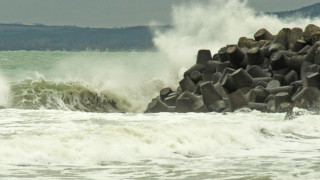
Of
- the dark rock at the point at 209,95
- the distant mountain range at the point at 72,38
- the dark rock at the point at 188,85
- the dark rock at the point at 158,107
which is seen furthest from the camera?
the distant mountain range at the point at 72,38

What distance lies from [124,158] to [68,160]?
2.69ft

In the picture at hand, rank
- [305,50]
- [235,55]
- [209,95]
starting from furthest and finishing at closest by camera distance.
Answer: [235,55] < [305,50] < [209,95]

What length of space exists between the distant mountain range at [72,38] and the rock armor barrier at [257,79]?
10857cm

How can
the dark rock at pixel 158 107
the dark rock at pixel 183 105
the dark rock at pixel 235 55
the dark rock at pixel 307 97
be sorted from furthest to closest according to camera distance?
the dark rock at pixel 235 55 < the dark rock at pixel 158 107 < the dark rock at pixel 183 105 < the dark rock at pixel 307 97

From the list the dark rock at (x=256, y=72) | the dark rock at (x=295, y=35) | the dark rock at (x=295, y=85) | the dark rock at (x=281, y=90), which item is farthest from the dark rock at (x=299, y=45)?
the dark rock at (x=281, y=90)

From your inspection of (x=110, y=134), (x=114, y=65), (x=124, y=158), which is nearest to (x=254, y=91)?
(x=110, y=134)

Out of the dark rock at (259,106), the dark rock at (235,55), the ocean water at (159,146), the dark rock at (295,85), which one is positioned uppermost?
the dark rock at (235,55)

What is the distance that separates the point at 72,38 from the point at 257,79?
144 metres

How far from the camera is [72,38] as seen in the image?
531 feet

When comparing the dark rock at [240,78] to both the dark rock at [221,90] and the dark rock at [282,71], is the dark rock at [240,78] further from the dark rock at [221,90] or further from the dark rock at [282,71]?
the dark rock at [282,71]

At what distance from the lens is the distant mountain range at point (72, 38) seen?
141375 millimetres

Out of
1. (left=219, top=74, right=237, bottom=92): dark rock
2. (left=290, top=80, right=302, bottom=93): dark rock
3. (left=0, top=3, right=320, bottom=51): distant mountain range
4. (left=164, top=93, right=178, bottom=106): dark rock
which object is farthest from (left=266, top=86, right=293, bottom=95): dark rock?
(left=0, top=3, right=320, bottom=51): distant mountain range

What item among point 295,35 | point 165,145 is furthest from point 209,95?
point 165,145

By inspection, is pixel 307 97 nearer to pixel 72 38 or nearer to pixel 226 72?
pixel 226 72
